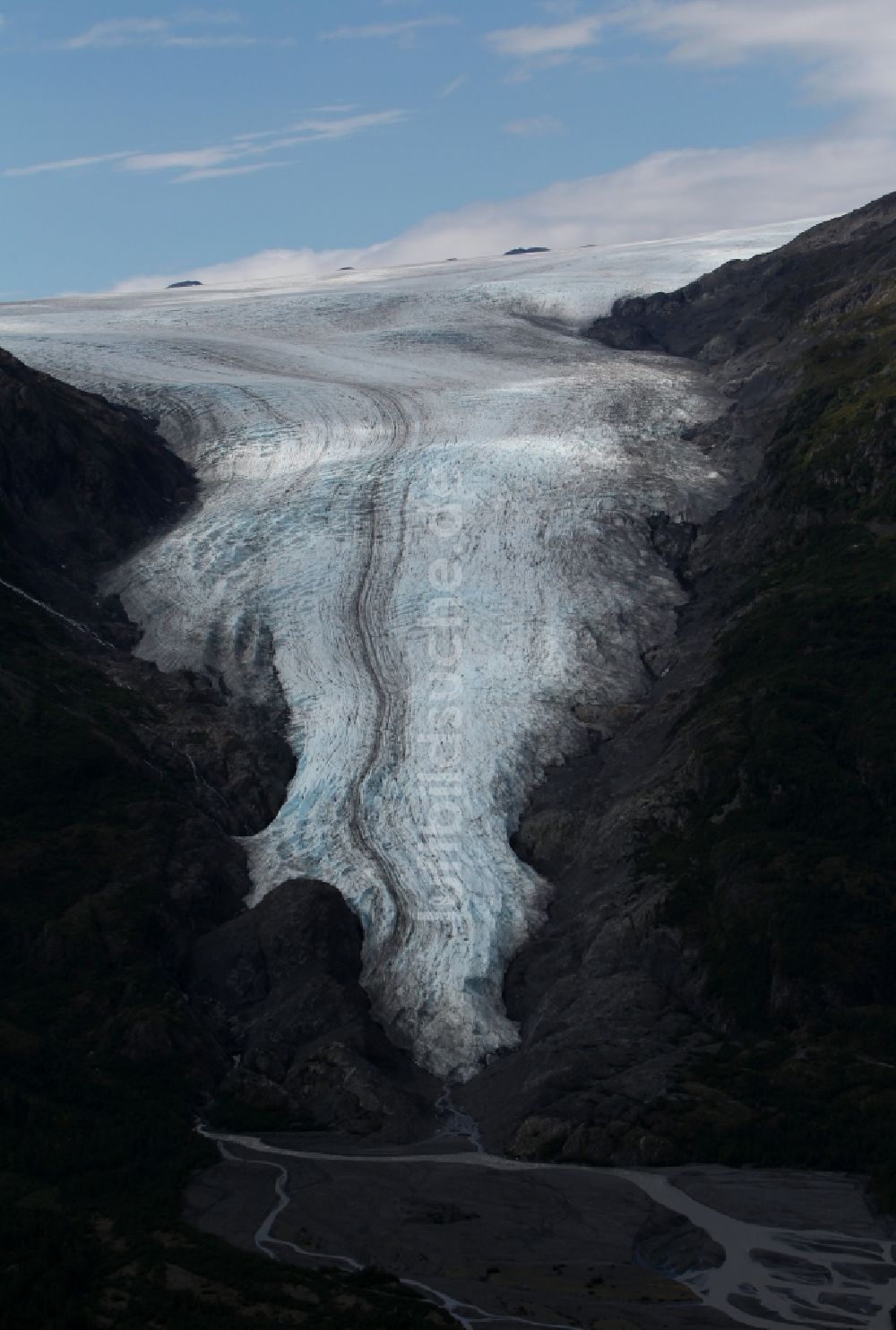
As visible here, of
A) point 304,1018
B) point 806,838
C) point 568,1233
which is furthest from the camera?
point 806,838

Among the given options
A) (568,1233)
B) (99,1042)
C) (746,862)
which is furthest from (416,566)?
(568,1233)

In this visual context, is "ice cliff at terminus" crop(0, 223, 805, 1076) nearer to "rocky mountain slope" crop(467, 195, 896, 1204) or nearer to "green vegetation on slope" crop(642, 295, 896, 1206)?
"rocky mountain slope" crop(467, 195, 896, 1204)

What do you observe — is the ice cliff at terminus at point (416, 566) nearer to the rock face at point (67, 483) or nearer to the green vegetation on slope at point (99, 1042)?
the rock face at point (67, 483)

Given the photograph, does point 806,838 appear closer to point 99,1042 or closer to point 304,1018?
point 304,1018

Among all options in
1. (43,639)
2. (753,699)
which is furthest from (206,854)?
(753,699)

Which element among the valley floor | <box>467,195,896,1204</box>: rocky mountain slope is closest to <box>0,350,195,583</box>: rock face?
<box>467,195,896,1204</box>: rocky mountain slope

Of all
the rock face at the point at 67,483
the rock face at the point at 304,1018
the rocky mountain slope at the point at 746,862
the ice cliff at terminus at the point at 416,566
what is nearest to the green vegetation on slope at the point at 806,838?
the rocky mountain slope at the point at 746,862

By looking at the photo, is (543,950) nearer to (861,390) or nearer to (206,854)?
(206,854)
